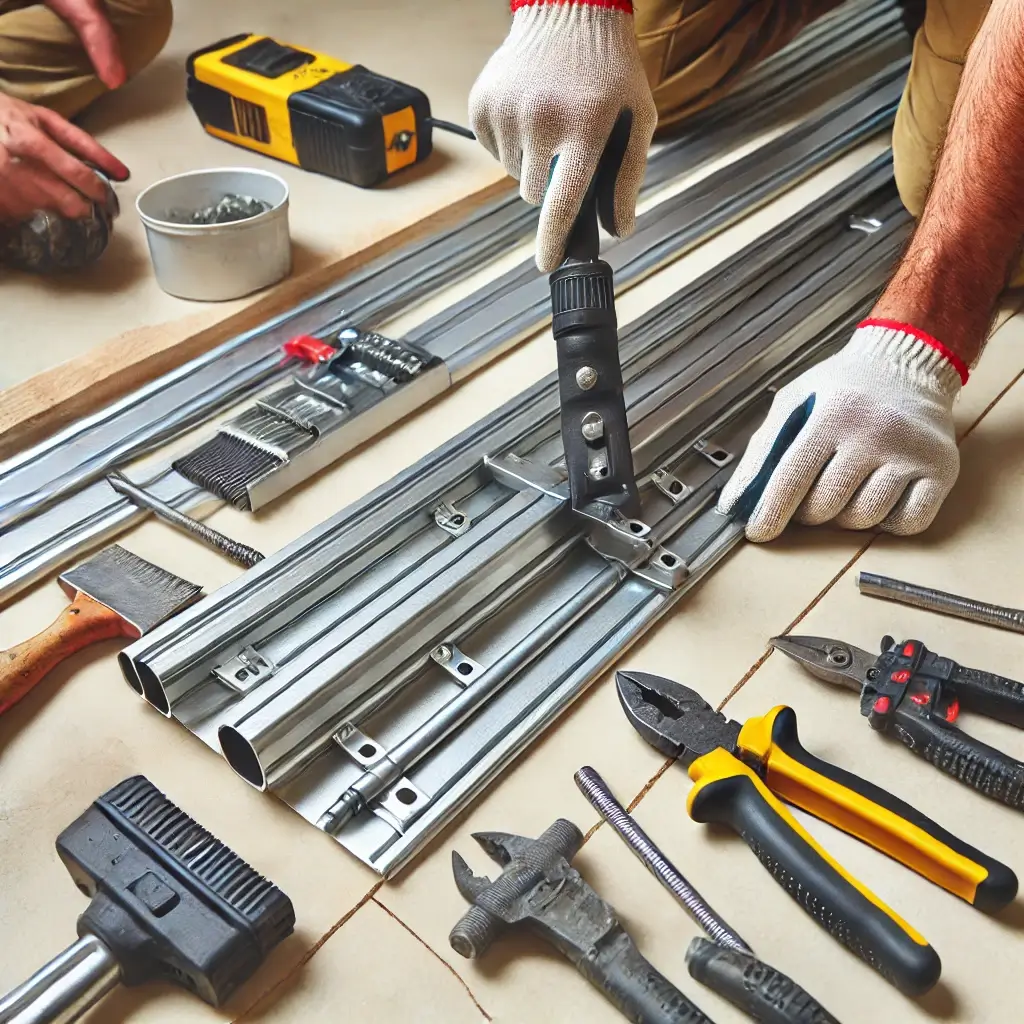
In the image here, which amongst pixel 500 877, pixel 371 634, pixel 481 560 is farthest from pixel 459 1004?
pixel 481 560

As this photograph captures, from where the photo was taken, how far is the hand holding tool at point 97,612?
3.93 ft

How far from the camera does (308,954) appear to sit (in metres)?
0.97

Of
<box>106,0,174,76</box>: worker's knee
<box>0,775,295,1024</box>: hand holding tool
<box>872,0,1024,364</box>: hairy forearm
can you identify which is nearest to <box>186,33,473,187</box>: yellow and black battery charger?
<box>106,0,174,76</box>: worker's knee

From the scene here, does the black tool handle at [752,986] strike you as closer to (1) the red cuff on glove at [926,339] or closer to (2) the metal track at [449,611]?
(2) the metal track at [449,611]

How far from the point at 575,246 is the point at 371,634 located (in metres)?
0.57

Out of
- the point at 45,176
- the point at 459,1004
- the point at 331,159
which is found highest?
the point at 45,176

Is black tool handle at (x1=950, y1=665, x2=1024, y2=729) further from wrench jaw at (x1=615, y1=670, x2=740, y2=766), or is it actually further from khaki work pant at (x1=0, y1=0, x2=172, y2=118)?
khaki work pant at (x1=0, y1=0, x2=172, y2=118)

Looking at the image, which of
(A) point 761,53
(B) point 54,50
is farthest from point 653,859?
(B) point 54,50

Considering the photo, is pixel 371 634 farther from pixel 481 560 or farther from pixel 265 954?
pixel 265 954

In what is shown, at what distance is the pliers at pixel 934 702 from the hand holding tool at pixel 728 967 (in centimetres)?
30

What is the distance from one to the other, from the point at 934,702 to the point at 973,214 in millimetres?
769

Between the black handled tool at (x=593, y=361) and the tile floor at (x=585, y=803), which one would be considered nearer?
the tile floor at (x=585, y=803)

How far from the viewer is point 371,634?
118cm

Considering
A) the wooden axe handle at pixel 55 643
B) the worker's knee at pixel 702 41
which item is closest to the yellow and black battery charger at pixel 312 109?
the worker's knee at pixel 702 41
